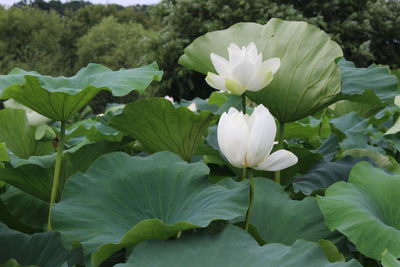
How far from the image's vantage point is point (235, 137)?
75cm

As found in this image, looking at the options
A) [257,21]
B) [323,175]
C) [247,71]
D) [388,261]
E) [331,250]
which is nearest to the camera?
[388,261]

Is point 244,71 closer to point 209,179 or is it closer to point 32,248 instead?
point 209,179

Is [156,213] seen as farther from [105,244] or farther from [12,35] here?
[12,35]

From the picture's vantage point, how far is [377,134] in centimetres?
162

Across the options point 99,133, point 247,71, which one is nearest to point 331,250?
point 247,71

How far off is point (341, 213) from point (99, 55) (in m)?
20.4

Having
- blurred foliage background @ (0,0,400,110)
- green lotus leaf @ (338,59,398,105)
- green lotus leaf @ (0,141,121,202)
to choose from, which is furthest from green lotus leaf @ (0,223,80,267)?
blurred foliage background @ (0,0,400,110)

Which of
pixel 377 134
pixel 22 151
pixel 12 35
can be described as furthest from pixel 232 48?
pixel 12 35

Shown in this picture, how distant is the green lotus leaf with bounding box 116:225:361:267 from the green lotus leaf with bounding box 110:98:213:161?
28 centimetres

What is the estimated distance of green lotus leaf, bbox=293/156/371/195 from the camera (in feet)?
3.19

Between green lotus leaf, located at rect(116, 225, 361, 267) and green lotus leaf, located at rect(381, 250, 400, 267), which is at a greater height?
green lotus leaf, located at rect(381, 250, 400, 267)

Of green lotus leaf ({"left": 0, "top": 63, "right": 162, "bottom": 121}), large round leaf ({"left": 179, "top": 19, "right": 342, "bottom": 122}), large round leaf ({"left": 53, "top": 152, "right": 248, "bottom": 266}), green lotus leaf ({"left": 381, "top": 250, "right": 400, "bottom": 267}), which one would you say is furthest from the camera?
large round leaf ({"left": 179, "top": 19, "right": 342, "bottom": 122})

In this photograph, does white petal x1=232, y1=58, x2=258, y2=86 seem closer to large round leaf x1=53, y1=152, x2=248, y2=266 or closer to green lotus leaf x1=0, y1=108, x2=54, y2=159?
large round leaf x1=53, y1=152, x2=248, y2=266

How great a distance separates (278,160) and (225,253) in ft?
0.58
